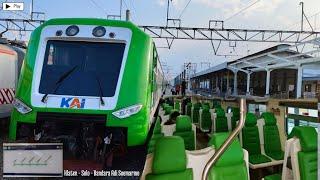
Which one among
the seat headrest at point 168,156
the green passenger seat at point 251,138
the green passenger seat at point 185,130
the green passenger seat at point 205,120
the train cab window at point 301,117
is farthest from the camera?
the green passenger seat at point 205,120

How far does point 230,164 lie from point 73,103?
3047 mm

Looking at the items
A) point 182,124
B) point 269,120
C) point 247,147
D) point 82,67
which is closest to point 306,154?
point 182,124

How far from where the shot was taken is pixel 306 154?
4.32m

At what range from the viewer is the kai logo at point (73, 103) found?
249 inches

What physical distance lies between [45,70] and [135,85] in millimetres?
1430

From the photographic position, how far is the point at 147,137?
22.1ft

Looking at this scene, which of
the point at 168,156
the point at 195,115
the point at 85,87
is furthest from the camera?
the point at 195,115

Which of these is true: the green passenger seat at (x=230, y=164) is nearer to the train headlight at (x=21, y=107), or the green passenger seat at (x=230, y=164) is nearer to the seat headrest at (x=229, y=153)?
the seat headrest at (x=229, y=153)

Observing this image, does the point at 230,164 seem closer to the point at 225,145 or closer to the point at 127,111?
the point at 225,145

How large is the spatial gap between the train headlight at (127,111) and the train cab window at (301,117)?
2.52 metres

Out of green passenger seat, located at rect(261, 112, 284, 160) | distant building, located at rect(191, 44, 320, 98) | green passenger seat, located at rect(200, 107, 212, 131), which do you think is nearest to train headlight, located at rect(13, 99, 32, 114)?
green passenger seat, located at rect(261, 112, 284, 160)

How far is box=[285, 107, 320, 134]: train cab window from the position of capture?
6925 millimetres

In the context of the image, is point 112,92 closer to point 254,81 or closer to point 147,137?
point 147,137

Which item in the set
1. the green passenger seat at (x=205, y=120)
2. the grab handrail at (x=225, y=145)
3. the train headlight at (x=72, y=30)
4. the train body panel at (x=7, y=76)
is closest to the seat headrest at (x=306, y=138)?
the grab handrail at (x=225, y=145)
